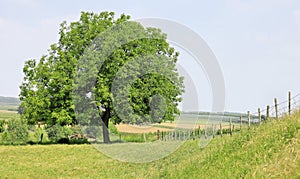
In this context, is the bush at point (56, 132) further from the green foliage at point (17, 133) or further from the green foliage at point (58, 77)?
the green foliage at point (58, 77)

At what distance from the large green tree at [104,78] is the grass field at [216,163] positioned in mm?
10690

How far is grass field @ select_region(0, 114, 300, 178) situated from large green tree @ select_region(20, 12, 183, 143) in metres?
10.7

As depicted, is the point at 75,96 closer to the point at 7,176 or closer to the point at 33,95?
the point at 33,95

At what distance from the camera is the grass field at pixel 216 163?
41.8 ft

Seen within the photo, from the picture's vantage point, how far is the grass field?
12.8 meters

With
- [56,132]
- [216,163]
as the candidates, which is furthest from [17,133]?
[216,163]

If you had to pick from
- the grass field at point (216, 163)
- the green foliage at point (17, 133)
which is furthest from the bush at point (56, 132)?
the grass field at point (216, 163)

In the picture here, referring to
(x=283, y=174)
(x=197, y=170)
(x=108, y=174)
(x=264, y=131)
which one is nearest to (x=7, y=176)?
(x=108, y=174)

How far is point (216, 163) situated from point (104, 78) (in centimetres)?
2427

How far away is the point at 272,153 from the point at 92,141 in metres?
31.0

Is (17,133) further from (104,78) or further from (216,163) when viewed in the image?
(216,163)

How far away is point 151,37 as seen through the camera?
42969 mm

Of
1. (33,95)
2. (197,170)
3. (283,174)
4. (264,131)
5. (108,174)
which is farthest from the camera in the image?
(33,95)

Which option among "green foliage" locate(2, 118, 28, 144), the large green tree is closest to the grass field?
the large green tree
